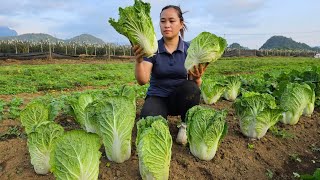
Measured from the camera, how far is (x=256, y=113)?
17.6 feet

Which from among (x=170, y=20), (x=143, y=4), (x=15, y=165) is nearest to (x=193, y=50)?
(x=170, y=20)

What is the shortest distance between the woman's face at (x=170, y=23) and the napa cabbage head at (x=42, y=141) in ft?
7.21

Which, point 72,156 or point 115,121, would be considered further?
point 115,121

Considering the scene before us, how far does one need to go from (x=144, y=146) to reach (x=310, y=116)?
16.8ft

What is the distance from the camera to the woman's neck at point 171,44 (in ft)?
17.5

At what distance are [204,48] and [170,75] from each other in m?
0.89

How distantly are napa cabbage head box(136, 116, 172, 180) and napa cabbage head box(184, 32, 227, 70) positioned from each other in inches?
50.9

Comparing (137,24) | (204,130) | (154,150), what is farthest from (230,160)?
(137,24)

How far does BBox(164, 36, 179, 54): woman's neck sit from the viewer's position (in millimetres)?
5341

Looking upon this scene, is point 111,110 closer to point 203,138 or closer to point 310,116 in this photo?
point 203,138

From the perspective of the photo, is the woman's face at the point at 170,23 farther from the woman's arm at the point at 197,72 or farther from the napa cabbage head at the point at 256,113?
the napa cabbage head at the point at 256,113

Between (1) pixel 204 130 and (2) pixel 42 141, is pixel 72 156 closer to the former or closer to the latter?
(2) pixel 42 141

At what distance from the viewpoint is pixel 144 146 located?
374 centimetres

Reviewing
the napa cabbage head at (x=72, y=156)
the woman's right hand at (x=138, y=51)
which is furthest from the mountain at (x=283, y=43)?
the napa cabbage head at (x=72, y=156)
